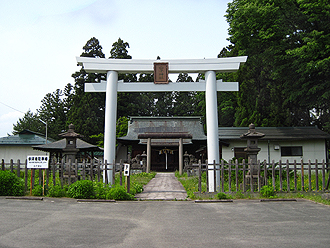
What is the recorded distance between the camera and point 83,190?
9.95 m

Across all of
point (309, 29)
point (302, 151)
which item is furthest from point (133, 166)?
point (309, 29)

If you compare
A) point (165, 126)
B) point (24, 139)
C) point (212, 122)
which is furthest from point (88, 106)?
point (212, 122)

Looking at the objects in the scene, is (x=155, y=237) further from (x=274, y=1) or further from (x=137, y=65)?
(x=274, y=1)

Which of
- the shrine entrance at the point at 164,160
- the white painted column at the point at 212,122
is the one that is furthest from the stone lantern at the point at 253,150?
the shrine entrance at the point at 164,160

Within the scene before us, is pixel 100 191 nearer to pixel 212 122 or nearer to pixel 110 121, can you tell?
pixel 110 121

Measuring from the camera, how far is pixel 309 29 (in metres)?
21.1

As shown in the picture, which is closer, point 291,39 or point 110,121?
point 110,121

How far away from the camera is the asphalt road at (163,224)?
194 inches

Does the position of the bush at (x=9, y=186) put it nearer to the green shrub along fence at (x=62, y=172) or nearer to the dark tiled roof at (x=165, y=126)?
the green shrub along fence at (x=62, y=172)

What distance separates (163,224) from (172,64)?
7457 mm

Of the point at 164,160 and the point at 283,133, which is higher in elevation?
the point at 283,133

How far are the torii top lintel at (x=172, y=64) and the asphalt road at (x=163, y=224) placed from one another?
5556mm

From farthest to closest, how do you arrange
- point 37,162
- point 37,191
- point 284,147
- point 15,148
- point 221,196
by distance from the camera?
point 15,148
point 284,147
point 37,162
point 37,191
point 221,196

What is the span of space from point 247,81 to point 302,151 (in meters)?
11.5
